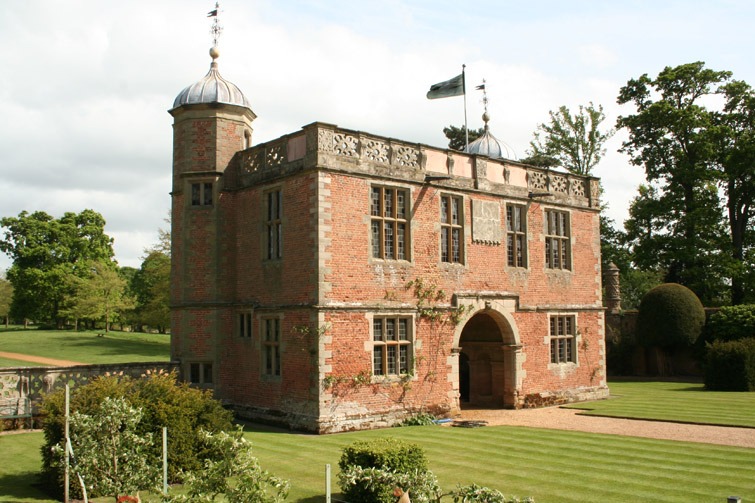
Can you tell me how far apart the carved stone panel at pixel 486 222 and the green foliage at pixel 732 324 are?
16.2m

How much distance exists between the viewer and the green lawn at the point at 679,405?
19727mm

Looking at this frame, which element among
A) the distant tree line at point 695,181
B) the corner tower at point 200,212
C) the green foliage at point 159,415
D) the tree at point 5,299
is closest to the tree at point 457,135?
the distant tree line at point 695,181

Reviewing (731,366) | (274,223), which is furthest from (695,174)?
(274,223)

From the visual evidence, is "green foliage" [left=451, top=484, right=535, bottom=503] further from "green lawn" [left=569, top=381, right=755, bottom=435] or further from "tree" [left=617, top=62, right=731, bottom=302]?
"tree" [left=617, top=62, right=731, bottom=302]

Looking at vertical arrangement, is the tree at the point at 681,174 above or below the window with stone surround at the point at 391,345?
above

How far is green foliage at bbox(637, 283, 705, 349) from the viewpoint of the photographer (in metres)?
34.4

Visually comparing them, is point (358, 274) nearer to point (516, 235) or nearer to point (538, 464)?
point (516, 235)

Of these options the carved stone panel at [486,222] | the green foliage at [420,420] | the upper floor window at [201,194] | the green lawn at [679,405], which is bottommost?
the green lawn at [679,405]

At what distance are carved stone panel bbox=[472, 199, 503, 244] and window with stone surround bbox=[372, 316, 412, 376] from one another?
4133mm

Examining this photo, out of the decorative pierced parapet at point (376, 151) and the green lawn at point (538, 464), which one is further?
the decorative pierced parapet at point (376, 151)

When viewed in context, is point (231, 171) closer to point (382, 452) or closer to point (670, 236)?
point (382, 452)

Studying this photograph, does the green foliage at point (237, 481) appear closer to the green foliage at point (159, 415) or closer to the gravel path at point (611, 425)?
the green foliage at point (159, 415)

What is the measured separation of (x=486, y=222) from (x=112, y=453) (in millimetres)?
14934

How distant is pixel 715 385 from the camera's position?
28.5 m
